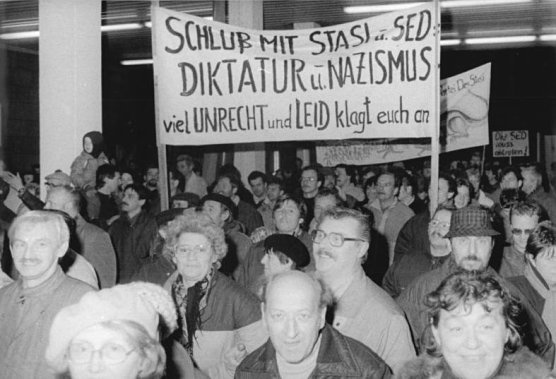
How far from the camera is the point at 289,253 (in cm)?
512

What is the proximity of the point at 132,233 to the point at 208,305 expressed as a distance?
3.12m

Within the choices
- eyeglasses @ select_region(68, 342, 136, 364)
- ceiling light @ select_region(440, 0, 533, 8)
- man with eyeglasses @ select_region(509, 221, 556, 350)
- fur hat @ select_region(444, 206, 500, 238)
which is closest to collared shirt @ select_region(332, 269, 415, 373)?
fur hat @ select_region(444, 206, 500, 238)

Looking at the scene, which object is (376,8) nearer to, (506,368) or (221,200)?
(221,200)

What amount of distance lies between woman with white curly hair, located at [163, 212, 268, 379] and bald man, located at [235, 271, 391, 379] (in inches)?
A: 28.8

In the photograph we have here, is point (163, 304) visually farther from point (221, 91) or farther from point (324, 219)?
point (221, 91)

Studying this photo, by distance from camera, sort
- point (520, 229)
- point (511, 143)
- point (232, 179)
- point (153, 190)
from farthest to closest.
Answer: point (511, 143)
point (153, 190)
point (232, 179)
point (520, 229)

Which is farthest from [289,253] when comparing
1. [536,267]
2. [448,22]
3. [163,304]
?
[448,22]

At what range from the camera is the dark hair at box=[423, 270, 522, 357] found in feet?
9.73

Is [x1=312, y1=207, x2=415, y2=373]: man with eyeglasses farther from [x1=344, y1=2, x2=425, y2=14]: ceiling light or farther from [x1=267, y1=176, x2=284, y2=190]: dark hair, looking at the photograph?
[x1=344, y1=2, x2=425, y2=14]: ceiling light

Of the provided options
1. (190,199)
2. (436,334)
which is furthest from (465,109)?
(436,334)

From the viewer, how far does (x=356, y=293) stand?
4281 millimetres

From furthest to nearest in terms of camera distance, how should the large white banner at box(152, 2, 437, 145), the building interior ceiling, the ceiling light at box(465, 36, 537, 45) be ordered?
the ceiling light at box(465, 36, 537, 45) → the building interior ceiling → the large white banner at box(152, 2, 437, 145)

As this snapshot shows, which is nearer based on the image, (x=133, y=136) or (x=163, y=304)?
(x=163, y=304)

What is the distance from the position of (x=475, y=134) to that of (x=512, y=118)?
19.0 meters
